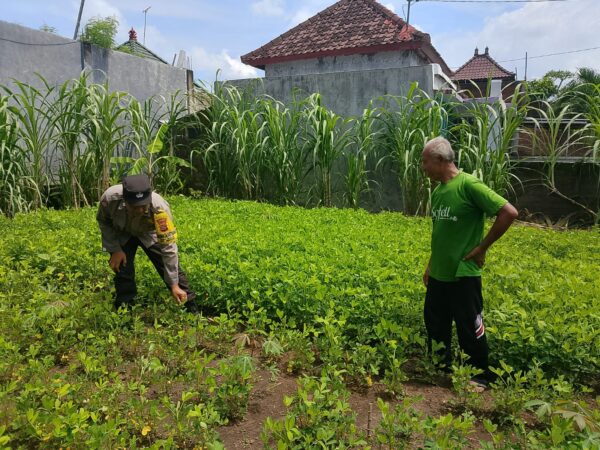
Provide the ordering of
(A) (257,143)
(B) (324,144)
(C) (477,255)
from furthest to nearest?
1. (A) (257,143)
2. (B) (324,144)
3. (C) (477,255)

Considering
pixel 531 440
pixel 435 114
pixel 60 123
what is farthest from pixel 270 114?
pixel 531 440

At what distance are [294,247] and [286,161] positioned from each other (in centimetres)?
323

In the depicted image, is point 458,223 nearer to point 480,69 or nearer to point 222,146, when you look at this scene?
point 222,146

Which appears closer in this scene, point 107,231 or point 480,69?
point 107,231

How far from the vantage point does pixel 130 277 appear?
3709 mm

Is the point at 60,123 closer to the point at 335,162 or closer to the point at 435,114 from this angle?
the point at 335,162

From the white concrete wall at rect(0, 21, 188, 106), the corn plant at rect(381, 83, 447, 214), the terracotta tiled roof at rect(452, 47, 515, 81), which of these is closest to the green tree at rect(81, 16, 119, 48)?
the white concrete wall at rect(0, 21, 188, 106)

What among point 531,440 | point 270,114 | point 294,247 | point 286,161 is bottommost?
point 531,440

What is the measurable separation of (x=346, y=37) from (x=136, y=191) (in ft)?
42.1

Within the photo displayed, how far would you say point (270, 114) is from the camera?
780cm

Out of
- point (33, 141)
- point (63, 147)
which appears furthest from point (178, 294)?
point (63, 147)

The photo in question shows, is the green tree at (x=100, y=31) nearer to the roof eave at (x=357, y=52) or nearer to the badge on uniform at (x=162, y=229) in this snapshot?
the roof eave at (x=357, y=52)

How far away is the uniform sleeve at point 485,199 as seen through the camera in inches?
104

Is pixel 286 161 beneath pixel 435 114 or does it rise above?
beneath
